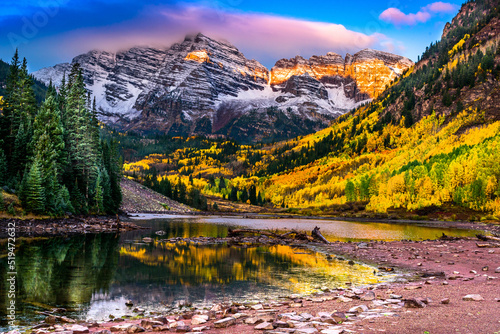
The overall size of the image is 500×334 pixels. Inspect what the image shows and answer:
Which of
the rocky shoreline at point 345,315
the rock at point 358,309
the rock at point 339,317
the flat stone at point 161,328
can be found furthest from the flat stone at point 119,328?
the rock at point 358,309

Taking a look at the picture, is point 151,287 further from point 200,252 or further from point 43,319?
point 200,252

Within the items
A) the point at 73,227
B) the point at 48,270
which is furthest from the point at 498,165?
the point at 48,270

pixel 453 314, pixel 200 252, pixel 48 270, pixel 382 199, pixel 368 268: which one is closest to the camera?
pixel 453 314

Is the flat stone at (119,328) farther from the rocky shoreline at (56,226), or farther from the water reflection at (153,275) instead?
the rocky shoreline at (56,226)

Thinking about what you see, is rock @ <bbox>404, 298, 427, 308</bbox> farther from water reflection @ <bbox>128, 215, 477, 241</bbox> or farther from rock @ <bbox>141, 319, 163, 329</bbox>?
water reflection @ <bbox>128, 215, 477, 241</bbox>

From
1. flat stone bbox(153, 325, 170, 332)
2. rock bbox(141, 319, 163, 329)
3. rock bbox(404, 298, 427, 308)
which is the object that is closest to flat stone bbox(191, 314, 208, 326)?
flat stone bbox(153, 325, 170, 332)

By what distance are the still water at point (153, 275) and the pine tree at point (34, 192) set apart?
15.9 metres

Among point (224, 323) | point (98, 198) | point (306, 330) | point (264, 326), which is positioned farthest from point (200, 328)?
point (98, 198)

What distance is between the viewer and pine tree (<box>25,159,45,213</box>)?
54.5 m

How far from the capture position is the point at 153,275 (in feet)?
86.7

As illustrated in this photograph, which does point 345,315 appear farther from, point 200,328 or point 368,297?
point 200,328

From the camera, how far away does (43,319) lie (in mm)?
15914

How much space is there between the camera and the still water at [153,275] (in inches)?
773

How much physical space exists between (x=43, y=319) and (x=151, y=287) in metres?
7.61
